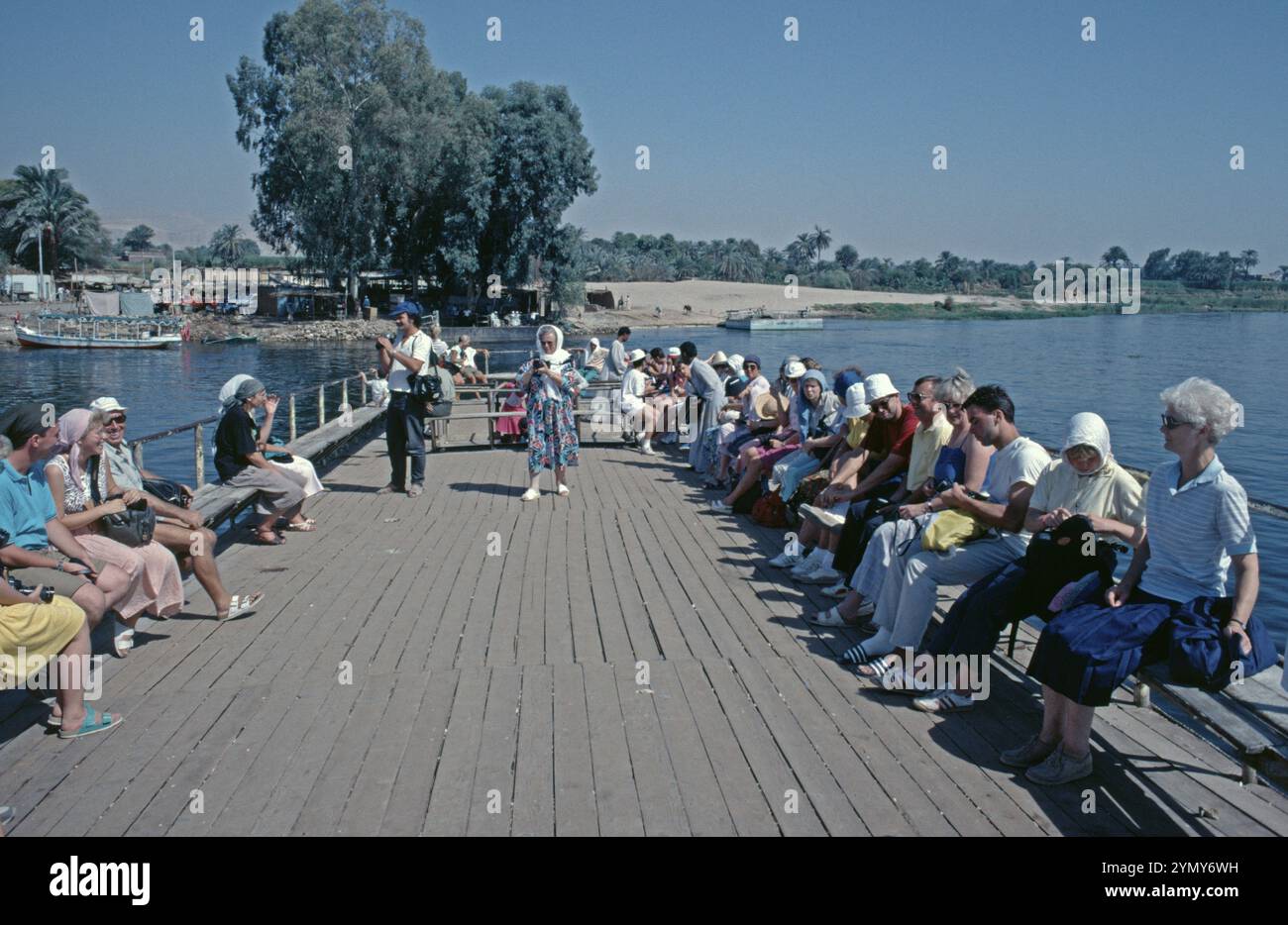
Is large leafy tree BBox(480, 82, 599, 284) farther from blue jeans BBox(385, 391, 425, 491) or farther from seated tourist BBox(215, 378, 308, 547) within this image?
seated tourist BBox(215, 378, 308, 547)

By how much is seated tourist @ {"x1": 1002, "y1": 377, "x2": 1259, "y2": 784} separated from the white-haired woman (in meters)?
5.97

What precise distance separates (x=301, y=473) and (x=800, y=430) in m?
3.89

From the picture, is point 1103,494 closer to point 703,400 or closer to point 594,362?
point 703,400

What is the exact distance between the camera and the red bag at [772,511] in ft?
26.7

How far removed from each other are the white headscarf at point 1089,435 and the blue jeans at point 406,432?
6.27 metres

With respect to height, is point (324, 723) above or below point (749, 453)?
below

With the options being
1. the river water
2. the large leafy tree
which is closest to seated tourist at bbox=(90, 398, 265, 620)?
the river water

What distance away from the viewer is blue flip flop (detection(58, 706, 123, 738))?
4.14m

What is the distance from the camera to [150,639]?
5.41 metres

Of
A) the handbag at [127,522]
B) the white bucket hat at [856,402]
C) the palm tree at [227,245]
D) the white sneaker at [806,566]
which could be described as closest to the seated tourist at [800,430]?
the white bucket hat at [856,402]

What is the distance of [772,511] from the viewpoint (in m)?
8.14
